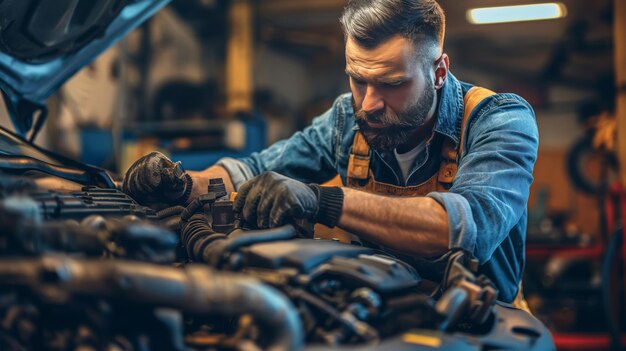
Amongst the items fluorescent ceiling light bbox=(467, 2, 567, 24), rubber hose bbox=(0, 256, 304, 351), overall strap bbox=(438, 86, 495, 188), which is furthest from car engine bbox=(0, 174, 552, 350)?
fluorescent ceiling light bbox=(467, 2, 567, 24)

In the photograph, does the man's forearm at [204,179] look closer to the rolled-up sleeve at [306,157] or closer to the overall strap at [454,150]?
the rolled-up sleeve at [306,157]

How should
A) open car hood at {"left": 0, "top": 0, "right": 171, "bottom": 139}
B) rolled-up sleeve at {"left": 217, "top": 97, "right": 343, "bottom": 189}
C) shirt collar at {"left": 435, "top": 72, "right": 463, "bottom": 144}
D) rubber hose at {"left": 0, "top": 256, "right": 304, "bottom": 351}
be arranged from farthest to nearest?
rolled-up sleeve at {"left": 217, "top": 97, "right": 343, "bottom": 189}
shirt collar at {"left": 435, "top": 72, "right": 463, "bottom": 144}
open car hood at {"left": 0, "top": 0, "right": 171, "bottom": 139}
rubber hose at {"left": 0, "top": 256, "right": 304, "bottom": 351}

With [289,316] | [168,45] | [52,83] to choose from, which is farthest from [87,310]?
[168,45]

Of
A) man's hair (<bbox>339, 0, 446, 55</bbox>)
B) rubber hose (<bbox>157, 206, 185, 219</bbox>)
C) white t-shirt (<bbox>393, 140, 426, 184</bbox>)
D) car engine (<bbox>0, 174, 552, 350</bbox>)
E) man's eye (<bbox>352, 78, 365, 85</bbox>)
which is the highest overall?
man's hair (<bbox>339, 0, 446, 55</bbox>)

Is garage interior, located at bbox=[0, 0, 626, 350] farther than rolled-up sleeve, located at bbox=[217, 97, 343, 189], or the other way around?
garage interior, located at bbox=[0, 0, 626, 350]

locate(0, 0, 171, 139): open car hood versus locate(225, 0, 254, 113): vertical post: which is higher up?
locate(225, 0, 254, 113): vertical post

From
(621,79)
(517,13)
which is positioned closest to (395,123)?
(621,79)

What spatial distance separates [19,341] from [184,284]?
11.3 inches

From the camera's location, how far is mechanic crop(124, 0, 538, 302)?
1.21m

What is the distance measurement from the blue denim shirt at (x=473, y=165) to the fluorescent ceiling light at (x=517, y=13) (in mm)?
6352

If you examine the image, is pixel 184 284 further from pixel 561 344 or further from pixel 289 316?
pixel 561 344

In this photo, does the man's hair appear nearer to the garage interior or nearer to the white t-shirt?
the white t-shirt

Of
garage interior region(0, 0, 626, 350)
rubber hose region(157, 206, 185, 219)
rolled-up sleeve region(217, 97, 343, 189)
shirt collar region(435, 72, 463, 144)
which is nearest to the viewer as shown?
rubber hose region(157, 206, 185, 219)

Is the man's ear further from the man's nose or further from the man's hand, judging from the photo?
the man's hand
